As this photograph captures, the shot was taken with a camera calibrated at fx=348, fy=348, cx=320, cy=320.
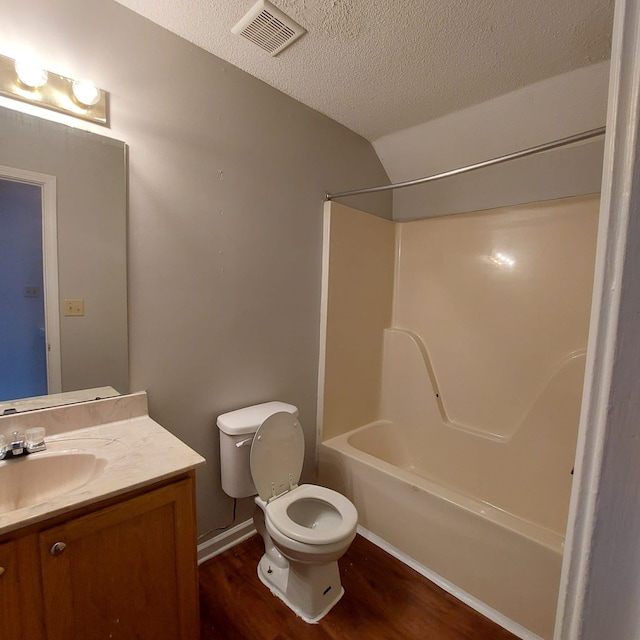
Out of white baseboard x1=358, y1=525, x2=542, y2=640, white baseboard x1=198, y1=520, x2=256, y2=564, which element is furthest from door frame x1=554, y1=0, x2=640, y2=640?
white baseboard x1=198, y1=520, x2=256, y2=564

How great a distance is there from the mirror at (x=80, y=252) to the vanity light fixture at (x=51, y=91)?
0.21 ft

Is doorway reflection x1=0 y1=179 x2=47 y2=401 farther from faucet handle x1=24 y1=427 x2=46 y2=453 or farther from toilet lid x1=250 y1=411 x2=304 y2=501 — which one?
toilet lid x1=250 y1=411 x2=304 y2=501

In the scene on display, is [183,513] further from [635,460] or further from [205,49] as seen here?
[205,49]

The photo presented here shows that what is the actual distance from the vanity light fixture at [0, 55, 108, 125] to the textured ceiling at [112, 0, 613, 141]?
41cm

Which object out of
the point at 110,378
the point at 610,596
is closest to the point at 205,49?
the point at 110,378

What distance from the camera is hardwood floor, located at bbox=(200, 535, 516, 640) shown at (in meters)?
1.44

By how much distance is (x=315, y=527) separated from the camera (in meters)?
1.71

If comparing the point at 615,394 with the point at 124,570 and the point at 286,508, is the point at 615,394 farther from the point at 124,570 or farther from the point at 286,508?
the point at 286,508

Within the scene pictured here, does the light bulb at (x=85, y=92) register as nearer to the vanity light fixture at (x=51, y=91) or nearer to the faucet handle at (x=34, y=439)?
the vanity light fixture at (x=51, y=91)

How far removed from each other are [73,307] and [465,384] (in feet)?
7.26

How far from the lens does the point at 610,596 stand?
41cm

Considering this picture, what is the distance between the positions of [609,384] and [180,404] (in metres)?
1.61

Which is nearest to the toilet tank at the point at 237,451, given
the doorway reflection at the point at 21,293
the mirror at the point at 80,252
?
the mirror at the point at 80,252

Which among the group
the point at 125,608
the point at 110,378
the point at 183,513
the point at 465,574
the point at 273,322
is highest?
the point at 273,322
